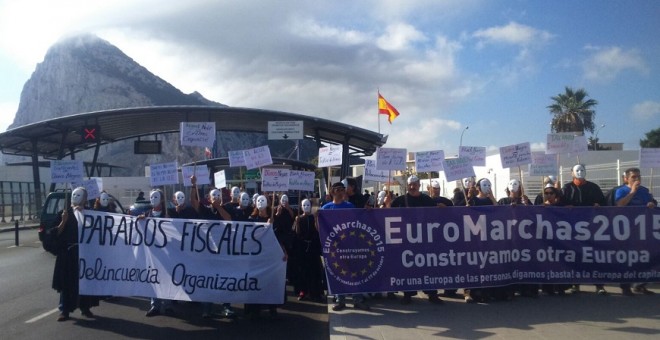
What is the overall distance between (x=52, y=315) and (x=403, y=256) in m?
5.43

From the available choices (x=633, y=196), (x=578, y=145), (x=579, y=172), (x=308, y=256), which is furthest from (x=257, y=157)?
(x=633, y=196)

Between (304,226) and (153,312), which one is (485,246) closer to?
(304,226)

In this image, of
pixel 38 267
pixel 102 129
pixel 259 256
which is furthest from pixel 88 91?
pixel 259 256

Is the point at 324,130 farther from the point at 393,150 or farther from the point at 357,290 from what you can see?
the point at 357,290

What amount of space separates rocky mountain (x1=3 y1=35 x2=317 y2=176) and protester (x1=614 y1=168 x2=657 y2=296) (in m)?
113

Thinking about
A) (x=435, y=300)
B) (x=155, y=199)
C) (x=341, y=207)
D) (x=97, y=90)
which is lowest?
(x=435, y=300)

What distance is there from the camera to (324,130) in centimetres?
2239

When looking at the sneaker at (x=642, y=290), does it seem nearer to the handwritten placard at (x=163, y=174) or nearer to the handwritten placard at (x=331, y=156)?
the handwritten placard at (x=331, y=156)

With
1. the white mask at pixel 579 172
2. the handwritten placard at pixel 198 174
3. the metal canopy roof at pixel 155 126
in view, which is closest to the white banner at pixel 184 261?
the handwritten placard at pixel 198 174

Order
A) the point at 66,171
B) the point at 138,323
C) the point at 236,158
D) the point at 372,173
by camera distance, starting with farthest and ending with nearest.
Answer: the point at 372,173
the point at 236,158
the point at 66,171
the point at 138,323

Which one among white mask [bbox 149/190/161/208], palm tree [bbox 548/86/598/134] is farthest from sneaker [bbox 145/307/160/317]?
palm tree [bbox 548/86/598/134]

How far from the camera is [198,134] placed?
36.6 feet

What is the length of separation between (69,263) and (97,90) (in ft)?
428

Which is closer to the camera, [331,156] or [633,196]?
[633,196]
